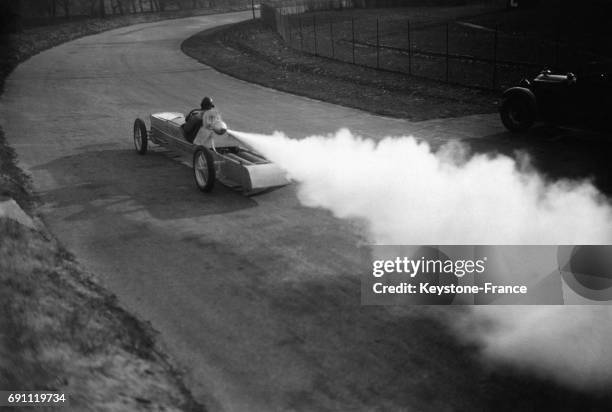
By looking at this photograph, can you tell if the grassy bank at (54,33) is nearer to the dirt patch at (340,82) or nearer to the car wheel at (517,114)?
the dirt patch at (340,82)

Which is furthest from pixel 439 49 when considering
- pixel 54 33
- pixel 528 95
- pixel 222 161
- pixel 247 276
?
pixel 54 33

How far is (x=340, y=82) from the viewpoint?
24234 mm

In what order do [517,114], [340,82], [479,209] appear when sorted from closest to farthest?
[479,209] < [517,114] < [340,82]

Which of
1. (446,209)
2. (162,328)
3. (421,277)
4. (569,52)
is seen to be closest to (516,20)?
(569,52)

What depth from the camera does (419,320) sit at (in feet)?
23.2

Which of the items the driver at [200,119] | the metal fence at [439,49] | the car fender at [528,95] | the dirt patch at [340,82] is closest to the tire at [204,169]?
the driver at [200,119]

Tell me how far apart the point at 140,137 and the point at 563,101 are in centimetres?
1026

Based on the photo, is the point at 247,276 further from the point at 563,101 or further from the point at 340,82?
the point at 340,82

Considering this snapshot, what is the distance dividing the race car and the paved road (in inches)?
13.0

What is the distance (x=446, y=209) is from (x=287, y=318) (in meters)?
4.04

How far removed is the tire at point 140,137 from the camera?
1420 cm

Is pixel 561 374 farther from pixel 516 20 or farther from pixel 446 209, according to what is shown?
pixel 516 20

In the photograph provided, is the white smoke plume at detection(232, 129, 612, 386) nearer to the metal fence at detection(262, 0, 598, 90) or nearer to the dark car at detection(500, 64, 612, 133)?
the dark car at detection(500, 64, 612, 133)

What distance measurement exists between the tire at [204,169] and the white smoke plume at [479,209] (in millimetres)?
1532
